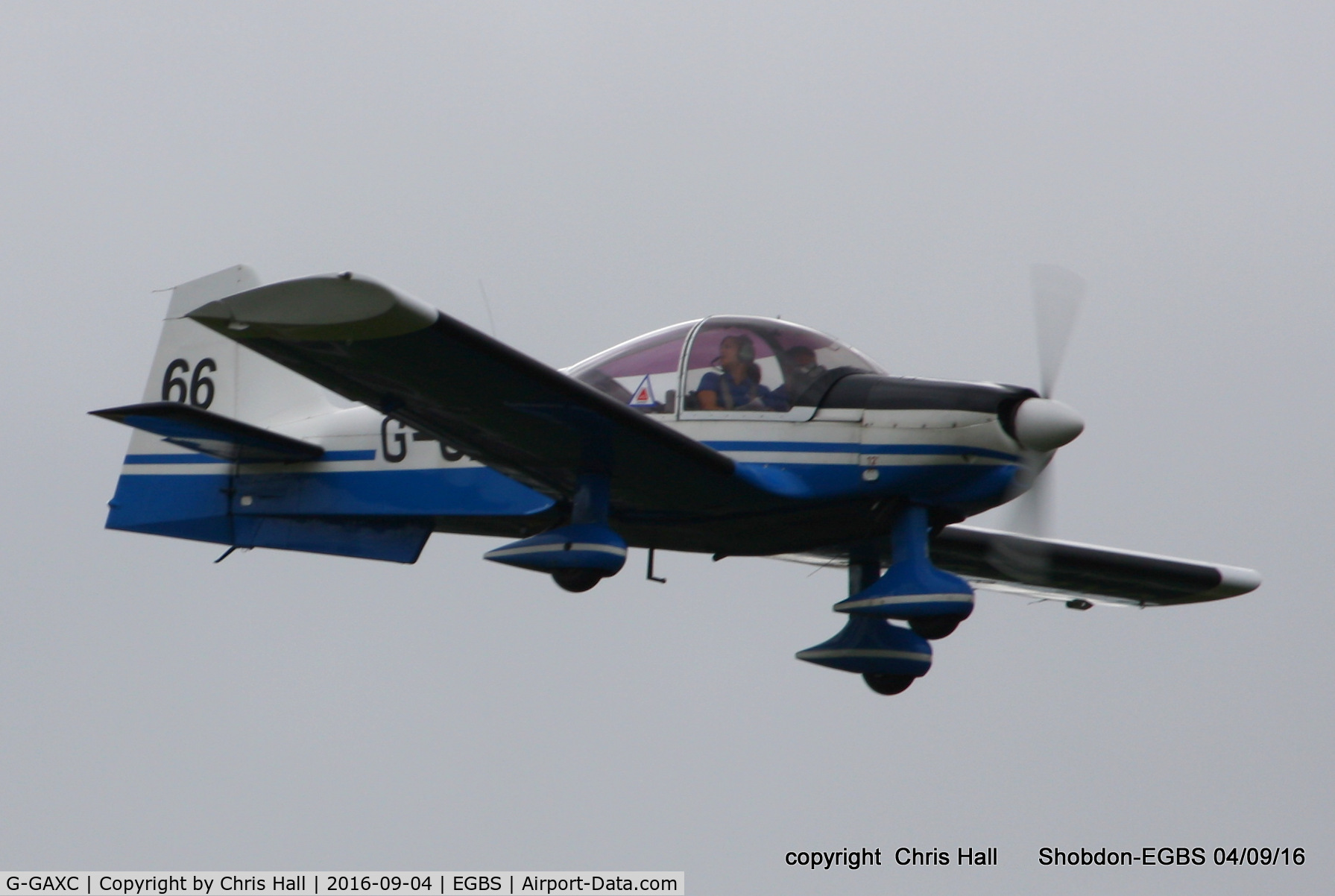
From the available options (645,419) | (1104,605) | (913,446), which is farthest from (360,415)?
(1104,605)

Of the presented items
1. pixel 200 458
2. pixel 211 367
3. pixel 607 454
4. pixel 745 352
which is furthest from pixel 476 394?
pixel 211 367

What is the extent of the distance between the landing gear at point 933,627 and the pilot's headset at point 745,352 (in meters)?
2.12

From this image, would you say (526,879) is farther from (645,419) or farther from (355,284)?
(355,284)

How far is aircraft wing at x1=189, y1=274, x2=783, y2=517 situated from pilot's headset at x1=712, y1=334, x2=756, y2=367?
0.89 m

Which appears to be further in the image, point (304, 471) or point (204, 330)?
point (204, 330)

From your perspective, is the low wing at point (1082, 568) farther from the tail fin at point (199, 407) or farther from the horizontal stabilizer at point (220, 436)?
the tail fin at point (199, 407)

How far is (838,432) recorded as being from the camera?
11.1 m

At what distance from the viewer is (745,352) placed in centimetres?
1140

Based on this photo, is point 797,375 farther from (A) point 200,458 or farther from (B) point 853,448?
(A) point 200,458

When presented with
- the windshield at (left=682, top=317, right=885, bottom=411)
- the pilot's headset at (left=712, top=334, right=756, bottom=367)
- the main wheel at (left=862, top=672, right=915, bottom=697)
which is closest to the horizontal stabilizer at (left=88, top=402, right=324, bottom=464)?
the windshield at (left=682, top=317, right=885, bottom=411)

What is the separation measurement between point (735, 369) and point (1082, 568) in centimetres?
472

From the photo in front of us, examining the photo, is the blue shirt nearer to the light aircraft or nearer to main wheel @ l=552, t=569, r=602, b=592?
the light aircraft

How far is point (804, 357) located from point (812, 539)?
1501 mm

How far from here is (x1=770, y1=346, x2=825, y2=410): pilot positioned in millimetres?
11305
